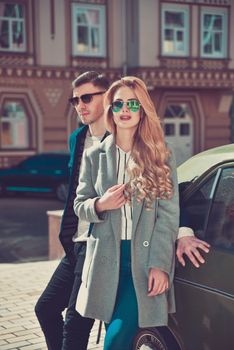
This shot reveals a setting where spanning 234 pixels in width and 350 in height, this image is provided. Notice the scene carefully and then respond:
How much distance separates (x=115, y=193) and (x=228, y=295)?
2.38ft

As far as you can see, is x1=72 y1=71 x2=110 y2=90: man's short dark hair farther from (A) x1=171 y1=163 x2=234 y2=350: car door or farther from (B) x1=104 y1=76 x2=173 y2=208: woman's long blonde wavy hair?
(A) x1=171 y1=163 x2=234 y2=350: car door

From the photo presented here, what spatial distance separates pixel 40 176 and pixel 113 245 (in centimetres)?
1379

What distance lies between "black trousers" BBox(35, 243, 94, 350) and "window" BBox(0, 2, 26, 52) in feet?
60.6

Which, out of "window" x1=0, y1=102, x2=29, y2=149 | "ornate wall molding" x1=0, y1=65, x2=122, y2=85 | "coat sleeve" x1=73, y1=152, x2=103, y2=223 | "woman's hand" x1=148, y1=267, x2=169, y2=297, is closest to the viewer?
"woman's hand" x1=148, y1=267, x2=169, y2=297

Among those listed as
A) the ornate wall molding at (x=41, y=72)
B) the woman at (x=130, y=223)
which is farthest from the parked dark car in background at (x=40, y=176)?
the woman at (x=130, y=223)

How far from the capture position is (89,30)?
21.8m

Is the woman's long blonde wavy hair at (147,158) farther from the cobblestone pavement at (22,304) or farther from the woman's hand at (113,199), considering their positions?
the cobblestone pavement at (22,304)

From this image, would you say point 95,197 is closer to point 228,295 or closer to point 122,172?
point 122,172

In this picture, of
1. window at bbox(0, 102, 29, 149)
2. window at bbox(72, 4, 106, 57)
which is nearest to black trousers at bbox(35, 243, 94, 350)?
window at bbox(0, 102, 29, 149)

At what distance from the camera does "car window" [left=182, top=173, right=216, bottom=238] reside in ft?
9.50

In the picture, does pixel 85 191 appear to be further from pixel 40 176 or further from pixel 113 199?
Answer: pixel 40 176

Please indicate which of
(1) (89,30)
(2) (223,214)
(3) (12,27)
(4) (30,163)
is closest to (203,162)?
(2) (223,214)

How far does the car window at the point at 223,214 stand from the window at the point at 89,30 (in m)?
19.4

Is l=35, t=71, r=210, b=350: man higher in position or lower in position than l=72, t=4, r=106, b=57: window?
lower
